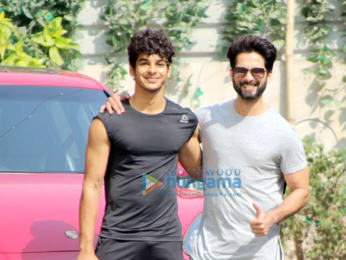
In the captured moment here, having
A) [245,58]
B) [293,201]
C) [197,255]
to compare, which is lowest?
[197,255]

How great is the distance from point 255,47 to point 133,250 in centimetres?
117

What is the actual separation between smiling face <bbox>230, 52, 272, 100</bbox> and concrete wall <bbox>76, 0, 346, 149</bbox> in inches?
172

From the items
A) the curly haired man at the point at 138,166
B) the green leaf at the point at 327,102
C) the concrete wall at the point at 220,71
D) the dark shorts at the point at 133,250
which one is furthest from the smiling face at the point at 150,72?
the green leaf at the point at 327,102

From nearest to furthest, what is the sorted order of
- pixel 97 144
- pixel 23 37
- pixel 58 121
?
1. pixel 97 144
2. pixel 58 121
3. pixel 23 37

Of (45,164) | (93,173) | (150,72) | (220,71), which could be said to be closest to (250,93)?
(150,72)

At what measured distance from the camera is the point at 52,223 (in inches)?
162

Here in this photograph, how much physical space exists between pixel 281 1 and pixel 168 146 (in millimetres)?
4885

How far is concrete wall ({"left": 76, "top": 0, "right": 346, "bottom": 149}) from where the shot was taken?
26.7 feet

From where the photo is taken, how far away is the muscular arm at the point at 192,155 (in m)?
3.88

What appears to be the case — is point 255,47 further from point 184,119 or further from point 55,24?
point 55,24

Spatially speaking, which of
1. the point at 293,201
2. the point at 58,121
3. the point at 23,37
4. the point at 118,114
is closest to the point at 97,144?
the point at 118,114

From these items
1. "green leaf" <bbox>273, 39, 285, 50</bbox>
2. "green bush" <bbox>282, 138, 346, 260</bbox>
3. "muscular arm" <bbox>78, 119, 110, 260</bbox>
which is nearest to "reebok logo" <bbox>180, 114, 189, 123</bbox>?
"muscular arm" <bbox>78, 119, 110, 260</bbox>

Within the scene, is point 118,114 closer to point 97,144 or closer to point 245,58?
point 97,144
